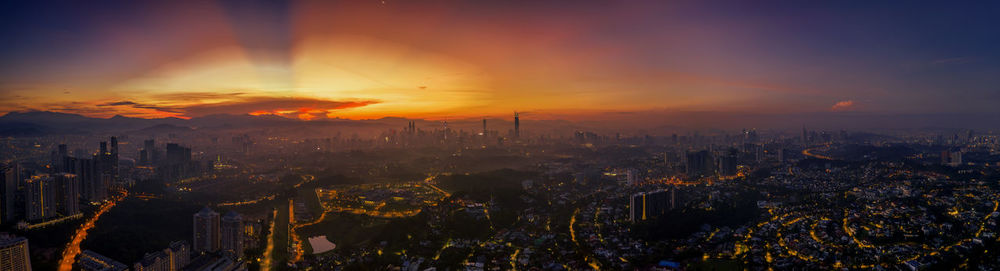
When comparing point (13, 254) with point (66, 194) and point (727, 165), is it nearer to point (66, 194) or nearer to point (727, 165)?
point (66, 194)

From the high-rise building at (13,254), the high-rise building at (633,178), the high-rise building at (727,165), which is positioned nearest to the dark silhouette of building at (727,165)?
the high-rise building at (727,165)

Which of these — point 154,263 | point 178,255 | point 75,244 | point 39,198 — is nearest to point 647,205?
point 178,255

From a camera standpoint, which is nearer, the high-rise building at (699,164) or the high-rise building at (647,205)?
the high-rise building at (647,205)

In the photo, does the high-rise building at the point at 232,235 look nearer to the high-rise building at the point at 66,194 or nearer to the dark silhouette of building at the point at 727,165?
the high-rise building at the point at 66,194

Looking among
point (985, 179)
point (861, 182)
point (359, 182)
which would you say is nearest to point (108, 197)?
point (359, 182)

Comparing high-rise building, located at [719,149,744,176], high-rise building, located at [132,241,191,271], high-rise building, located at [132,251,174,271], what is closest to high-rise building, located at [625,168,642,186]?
high-rise building, located at [719,149,744,176]
